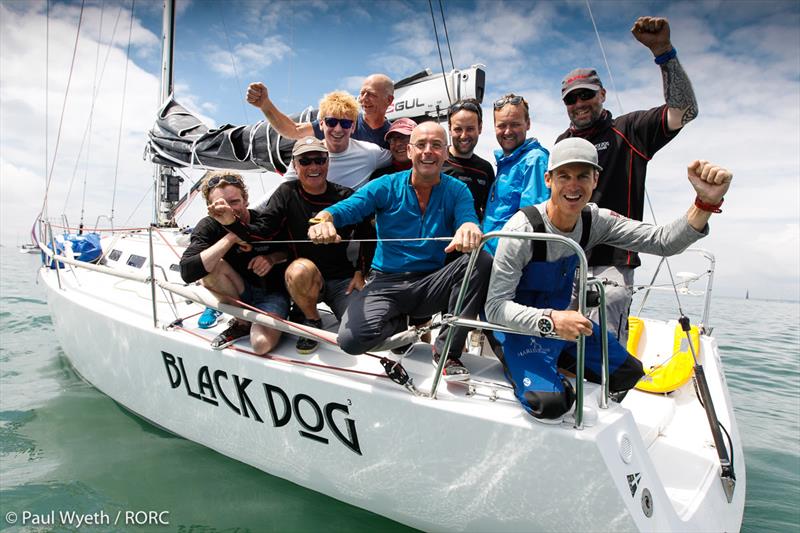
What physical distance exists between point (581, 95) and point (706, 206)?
126 centimetres

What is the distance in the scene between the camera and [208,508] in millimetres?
2646

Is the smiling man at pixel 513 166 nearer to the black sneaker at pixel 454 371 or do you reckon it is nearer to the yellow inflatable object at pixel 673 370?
the black sneaker at pixel 454 371

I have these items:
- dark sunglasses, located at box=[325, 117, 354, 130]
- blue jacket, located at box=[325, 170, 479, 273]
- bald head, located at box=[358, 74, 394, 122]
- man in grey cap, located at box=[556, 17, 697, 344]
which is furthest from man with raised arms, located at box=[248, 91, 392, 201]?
man in grey cap, located at box=[556, 17, 697, 344]

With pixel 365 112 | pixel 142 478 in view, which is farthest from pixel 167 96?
pixel 142 478

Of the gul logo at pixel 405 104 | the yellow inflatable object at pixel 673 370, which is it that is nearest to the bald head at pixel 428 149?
the yellow inflatable object at pixel 673 370

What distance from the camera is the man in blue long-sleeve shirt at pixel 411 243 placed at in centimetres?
229

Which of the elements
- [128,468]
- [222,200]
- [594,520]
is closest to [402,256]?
[222,200]

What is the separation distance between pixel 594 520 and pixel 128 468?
2.82 meters

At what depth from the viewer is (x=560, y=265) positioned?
6.63ft

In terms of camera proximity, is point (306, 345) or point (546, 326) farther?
point (306, 345)

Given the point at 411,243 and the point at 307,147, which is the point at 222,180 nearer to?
the point at 307,147

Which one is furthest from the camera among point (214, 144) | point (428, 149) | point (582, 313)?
point (214, 144)

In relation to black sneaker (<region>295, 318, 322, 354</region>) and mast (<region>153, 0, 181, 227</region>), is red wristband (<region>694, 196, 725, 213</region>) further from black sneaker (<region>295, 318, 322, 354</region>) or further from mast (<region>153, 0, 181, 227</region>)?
mast (<region>153, 0, 181, 227</region>)

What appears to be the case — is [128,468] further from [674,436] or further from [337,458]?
[674,436]
